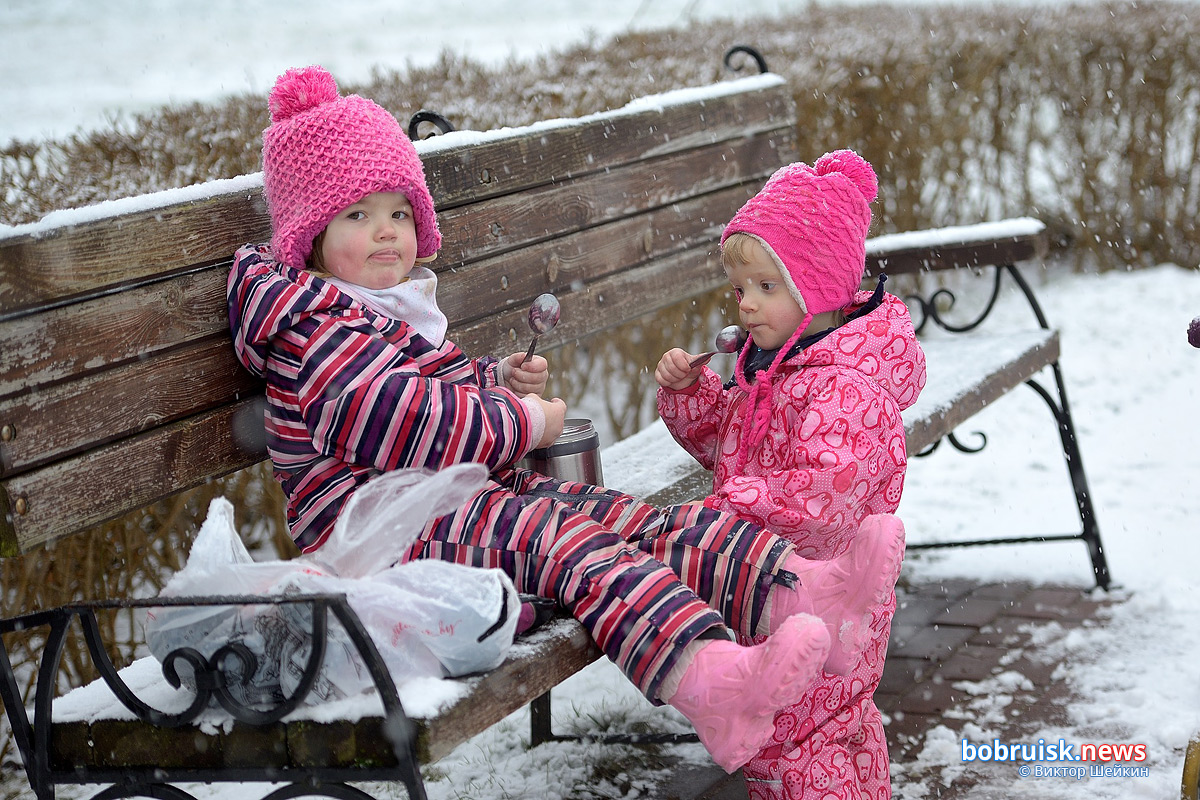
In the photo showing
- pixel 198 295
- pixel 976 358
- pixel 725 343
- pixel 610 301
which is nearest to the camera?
pixel 198 295

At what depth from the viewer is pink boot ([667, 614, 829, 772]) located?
6.15 feet

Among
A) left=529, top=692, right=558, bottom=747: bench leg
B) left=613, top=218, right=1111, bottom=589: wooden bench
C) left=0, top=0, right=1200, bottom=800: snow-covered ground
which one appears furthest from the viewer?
left=613, top=218, right=1111, bottom=589: wooden bench

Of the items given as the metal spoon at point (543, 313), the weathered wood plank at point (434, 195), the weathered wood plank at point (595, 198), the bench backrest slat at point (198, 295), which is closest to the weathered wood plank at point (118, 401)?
the bench backrest slat at point (198, 295)

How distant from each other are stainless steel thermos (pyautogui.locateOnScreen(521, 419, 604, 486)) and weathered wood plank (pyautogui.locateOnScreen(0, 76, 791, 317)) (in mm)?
649

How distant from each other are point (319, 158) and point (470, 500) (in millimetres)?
655

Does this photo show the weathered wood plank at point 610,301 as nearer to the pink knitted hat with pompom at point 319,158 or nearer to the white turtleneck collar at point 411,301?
the white turtleneck collar at point 411,301

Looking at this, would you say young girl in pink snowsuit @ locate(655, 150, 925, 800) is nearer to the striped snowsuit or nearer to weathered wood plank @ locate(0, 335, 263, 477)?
the striped snowsuit

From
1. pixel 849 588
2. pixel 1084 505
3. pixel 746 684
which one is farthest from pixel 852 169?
pixel 1084 505

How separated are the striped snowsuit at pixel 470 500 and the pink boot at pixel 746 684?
7cm

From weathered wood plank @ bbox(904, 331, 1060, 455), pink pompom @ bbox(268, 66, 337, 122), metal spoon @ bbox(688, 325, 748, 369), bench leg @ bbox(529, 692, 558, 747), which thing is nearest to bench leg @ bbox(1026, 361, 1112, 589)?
weathered wood plank @ bbox(904, 331, 1060, 455)

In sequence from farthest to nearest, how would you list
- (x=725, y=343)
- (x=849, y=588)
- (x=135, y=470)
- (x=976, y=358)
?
1. (x=976, y=358)
2. (x=725, y=343)
3. (x=135, y=470)
4. (x=849, y=588)

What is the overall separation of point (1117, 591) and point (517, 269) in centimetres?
203

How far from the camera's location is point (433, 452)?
217 centimetres

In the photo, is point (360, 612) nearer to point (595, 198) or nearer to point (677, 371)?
point (677, 371)
